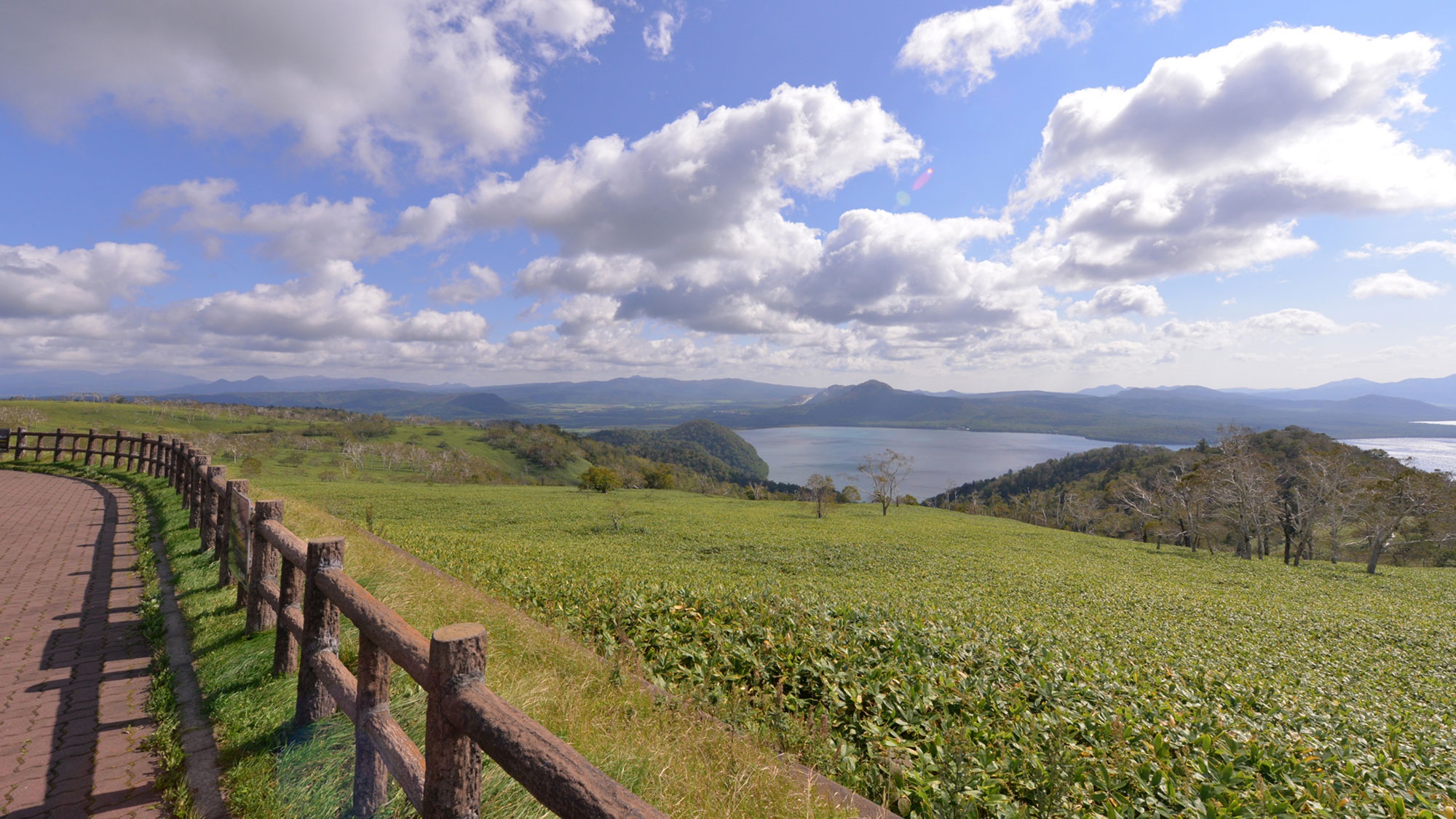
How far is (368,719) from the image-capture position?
133 inches

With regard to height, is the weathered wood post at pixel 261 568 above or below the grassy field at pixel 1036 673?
above

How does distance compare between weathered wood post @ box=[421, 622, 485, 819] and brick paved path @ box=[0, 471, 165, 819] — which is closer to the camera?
weathered wood post @ box=[421, 622, 485, 819]

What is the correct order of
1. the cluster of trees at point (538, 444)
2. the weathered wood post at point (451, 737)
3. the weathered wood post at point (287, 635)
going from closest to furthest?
1. the weathered wood post at point (451, 737)
2. the weathered wood post at point (287, 635)
3. the cluster of trees at point (538, 444)

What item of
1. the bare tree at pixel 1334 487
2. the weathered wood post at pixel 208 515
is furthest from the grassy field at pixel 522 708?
the bare tree at pixel 1334 487

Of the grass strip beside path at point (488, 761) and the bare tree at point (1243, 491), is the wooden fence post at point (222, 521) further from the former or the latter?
the bare tree at point (1243, 491)

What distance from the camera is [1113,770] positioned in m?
4.68

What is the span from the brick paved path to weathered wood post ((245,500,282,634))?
2.84 ft

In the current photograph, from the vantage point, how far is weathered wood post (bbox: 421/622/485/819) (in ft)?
8.29

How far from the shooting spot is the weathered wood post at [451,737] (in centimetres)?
253

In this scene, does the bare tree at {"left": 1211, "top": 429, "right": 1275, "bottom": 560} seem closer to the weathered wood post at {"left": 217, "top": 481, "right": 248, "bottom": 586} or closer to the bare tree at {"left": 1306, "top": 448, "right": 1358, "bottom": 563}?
the bare tree at {"left": 1306, "top": 448, "right": 1358, "bottom": 563}

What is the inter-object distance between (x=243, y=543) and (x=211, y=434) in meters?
134

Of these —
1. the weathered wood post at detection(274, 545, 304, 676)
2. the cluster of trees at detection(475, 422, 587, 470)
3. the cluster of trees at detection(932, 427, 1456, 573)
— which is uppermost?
the weathered wood post at detection(274, 545, 304, 676)

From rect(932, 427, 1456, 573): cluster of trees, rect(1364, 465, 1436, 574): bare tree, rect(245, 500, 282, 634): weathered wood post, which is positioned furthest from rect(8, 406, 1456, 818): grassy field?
rect(932, 427, 1456, 573): cluster of trees

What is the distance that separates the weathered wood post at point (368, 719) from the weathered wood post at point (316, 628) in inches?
40.0
